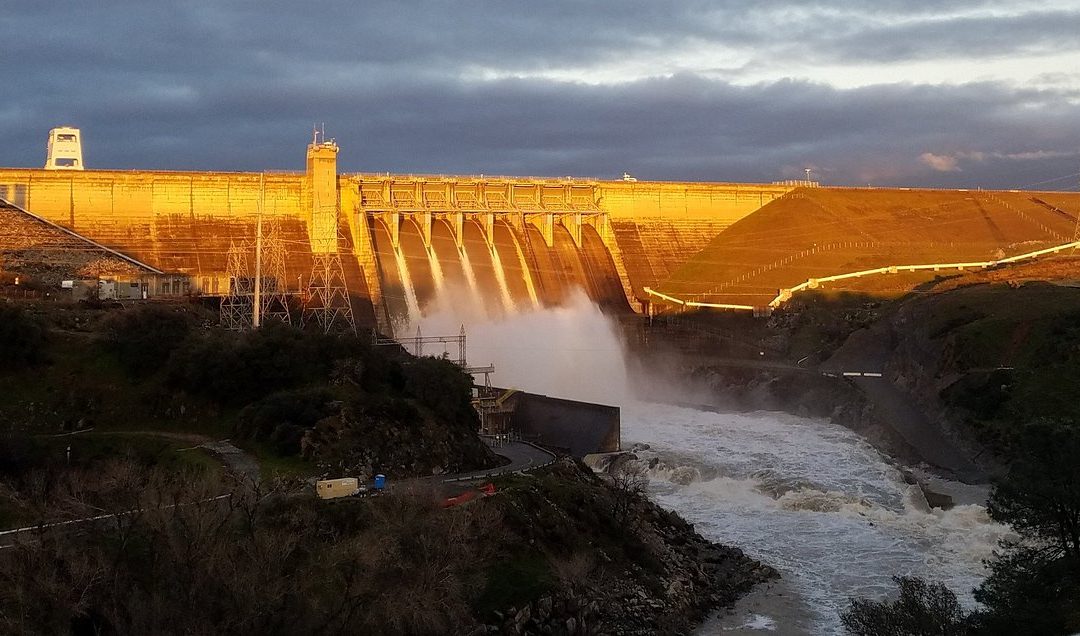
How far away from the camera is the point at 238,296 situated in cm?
5038

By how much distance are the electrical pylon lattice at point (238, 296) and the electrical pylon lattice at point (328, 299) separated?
2.59 meters

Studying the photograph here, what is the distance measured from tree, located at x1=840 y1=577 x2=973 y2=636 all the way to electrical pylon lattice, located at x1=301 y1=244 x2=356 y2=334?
27597 mm

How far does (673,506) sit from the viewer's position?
3853cm

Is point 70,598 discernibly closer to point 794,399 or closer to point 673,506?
point 673,506

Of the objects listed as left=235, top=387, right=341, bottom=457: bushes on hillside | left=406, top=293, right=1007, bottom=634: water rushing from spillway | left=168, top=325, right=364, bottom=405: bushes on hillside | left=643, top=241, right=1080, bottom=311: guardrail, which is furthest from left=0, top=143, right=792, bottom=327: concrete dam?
left=235, top=387, right=341, bottom=457: bushes on hillside

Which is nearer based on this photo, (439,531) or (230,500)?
(230,500)

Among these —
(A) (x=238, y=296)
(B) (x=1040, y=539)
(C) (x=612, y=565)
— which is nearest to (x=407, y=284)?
(A) (x=238, y=296)

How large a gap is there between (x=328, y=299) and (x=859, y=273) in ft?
114

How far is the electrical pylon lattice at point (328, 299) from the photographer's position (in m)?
51.2

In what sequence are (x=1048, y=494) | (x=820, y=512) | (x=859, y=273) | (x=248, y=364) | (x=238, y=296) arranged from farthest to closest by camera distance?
1. (x=859, y=273)
2. (x=238, y=296)
3. (x=820, y=512)
4. (x=248, y=364)
5. (x=1048, y=494)

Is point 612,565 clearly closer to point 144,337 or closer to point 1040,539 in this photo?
point 1040,539

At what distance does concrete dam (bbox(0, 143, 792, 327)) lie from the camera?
199 feet

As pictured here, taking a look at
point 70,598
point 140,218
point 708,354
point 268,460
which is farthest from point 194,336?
point 708,354

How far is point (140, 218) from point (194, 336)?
2464 cm
